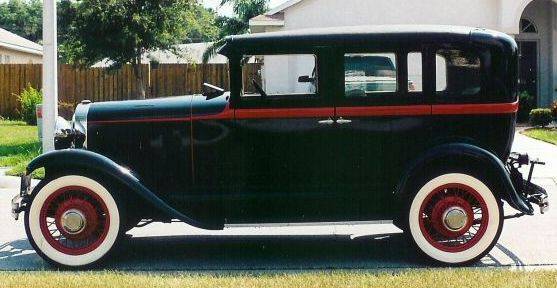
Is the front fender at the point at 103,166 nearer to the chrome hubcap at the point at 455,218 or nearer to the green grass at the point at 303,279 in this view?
the green grass at the point at 303,279

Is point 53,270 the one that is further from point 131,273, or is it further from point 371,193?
point 371,193

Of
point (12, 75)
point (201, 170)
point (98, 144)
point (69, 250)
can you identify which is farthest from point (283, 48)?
point (12, 75)

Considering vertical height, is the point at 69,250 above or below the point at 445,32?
below

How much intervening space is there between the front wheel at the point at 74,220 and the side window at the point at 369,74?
2071mm

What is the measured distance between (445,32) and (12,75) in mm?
21769

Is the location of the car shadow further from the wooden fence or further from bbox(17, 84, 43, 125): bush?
the wooden fence

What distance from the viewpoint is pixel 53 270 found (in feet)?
18.8

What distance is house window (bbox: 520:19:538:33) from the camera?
21795 mm

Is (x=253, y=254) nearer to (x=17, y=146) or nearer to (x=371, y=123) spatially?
(x=371, y=123)

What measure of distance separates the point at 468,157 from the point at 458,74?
2.24 feet

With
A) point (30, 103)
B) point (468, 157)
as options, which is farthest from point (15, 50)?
point (468, 157)

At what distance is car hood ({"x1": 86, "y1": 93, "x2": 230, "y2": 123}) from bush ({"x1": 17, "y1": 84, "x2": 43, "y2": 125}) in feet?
56.2

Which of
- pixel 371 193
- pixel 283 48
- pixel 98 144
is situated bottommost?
pixel 371 193

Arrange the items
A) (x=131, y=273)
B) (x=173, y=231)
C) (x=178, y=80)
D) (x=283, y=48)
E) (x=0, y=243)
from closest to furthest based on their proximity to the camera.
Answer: (x=131, y=273)
(x=283, y=48)
(x=0, y=243)
(x=173, y=231)
(x=178, y=80)
